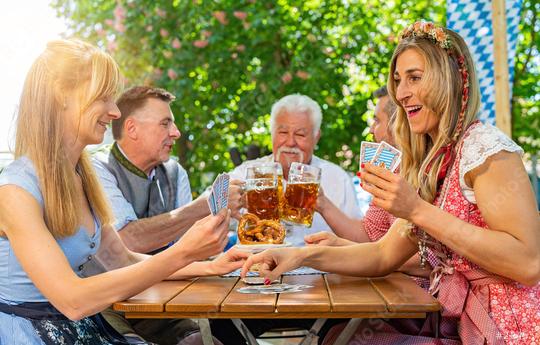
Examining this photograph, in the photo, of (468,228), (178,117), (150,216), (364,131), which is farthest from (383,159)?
(178,117)

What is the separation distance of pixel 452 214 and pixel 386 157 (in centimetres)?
30

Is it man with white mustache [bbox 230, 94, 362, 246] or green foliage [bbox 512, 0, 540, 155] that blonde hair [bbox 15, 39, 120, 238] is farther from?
green foliage [bbox 512, 0, 540, 155]

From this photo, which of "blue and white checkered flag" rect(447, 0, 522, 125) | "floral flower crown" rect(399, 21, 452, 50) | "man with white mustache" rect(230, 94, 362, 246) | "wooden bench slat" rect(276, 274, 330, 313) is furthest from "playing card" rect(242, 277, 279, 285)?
"blue and white checkered flag" rect(447, 0, 522, 125)

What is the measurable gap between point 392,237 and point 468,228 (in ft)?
1.72

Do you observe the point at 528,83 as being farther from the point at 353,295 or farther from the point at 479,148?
the point at 353,295

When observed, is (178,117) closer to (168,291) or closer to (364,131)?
(364,131)

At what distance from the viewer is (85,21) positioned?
7.42m

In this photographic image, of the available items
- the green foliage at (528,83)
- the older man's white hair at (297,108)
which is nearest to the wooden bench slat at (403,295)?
the older man's white hair at (297,108)

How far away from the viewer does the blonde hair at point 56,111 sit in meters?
2.05

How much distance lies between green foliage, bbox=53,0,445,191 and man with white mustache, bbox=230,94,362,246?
1916 millimetres

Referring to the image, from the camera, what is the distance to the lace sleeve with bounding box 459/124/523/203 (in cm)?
209

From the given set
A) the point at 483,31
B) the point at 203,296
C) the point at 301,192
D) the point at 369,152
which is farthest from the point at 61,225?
the point at 483,31

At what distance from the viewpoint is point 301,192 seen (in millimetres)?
2826

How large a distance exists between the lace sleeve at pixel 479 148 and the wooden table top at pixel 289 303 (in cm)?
38
